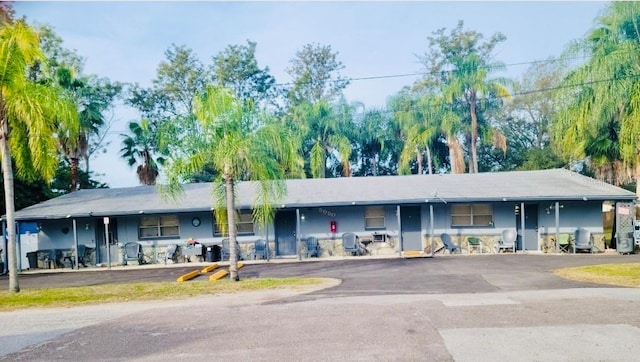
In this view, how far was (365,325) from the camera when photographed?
7535mm

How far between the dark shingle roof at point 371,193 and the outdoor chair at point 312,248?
1971mm

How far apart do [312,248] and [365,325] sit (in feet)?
42.8

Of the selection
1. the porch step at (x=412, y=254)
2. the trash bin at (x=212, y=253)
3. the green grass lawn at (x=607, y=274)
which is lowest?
the porch step at (x=412, y=254)

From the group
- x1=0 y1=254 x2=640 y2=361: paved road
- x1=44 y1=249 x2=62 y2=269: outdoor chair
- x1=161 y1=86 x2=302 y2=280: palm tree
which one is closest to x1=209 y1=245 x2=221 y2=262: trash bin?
x1=44 y1=249 x2=62 y2=269: outdoor chair

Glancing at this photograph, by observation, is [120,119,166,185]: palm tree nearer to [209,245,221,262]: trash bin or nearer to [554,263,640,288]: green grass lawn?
[209,245,221,262]: trash bin

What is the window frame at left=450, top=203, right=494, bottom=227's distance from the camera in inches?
810

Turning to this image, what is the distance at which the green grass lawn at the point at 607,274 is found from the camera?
11.2 m

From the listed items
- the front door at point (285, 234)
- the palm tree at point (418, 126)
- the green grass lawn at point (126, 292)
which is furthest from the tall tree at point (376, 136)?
the green grass lawn at point (126, 292)

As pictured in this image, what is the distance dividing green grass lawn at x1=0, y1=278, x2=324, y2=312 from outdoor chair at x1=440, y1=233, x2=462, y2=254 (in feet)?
29.4

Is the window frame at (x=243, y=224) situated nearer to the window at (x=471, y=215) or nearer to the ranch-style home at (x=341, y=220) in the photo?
the ranch-style home at (x=341, y=220)

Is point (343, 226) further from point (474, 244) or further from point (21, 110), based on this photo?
point (21, 110)

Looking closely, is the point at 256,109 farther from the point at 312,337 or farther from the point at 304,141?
the point at 304,141

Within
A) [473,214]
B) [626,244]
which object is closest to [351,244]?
[473,214]

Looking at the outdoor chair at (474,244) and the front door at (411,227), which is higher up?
the front door at (411,227)
